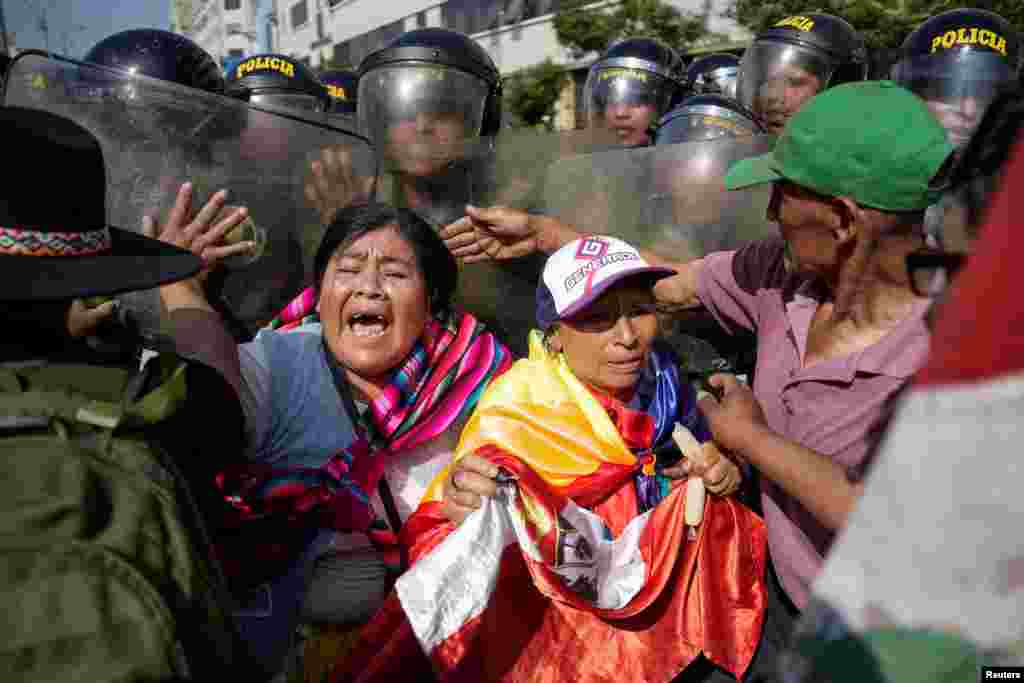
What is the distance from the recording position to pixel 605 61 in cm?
731

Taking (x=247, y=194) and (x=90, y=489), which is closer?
(x=90, y=489)

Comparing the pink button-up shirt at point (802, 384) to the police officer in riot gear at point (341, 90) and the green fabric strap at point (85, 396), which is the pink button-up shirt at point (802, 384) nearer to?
the green fabric strap at point (85, 396)

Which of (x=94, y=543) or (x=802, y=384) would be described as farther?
Result: (x=802, y=384)

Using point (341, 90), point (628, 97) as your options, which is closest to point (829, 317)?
point (628, 97)

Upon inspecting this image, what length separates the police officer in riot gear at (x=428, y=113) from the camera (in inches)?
132

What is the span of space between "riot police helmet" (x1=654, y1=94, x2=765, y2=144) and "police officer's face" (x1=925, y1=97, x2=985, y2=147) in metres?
1.01

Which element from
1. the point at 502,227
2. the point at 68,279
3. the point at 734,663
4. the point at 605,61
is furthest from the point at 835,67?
the point at 68,279

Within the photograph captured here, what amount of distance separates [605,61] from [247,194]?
5.27m

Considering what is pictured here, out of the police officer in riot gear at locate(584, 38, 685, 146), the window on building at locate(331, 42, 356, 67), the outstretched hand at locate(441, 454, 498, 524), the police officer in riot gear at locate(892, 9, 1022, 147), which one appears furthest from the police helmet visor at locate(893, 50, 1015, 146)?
the window on building at locate(331, 42, 356, 67)

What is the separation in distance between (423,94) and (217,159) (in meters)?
1.39

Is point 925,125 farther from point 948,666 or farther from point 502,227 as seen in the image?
point 502,227

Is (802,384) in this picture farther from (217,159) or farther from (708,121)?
(708,121)

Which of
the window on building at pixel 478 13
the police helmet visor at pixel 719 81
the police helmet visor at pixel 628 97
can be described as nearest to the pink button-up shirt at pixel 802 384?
the police helmet visor at pixel 628 97

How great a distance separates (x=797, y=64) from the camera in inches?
208
